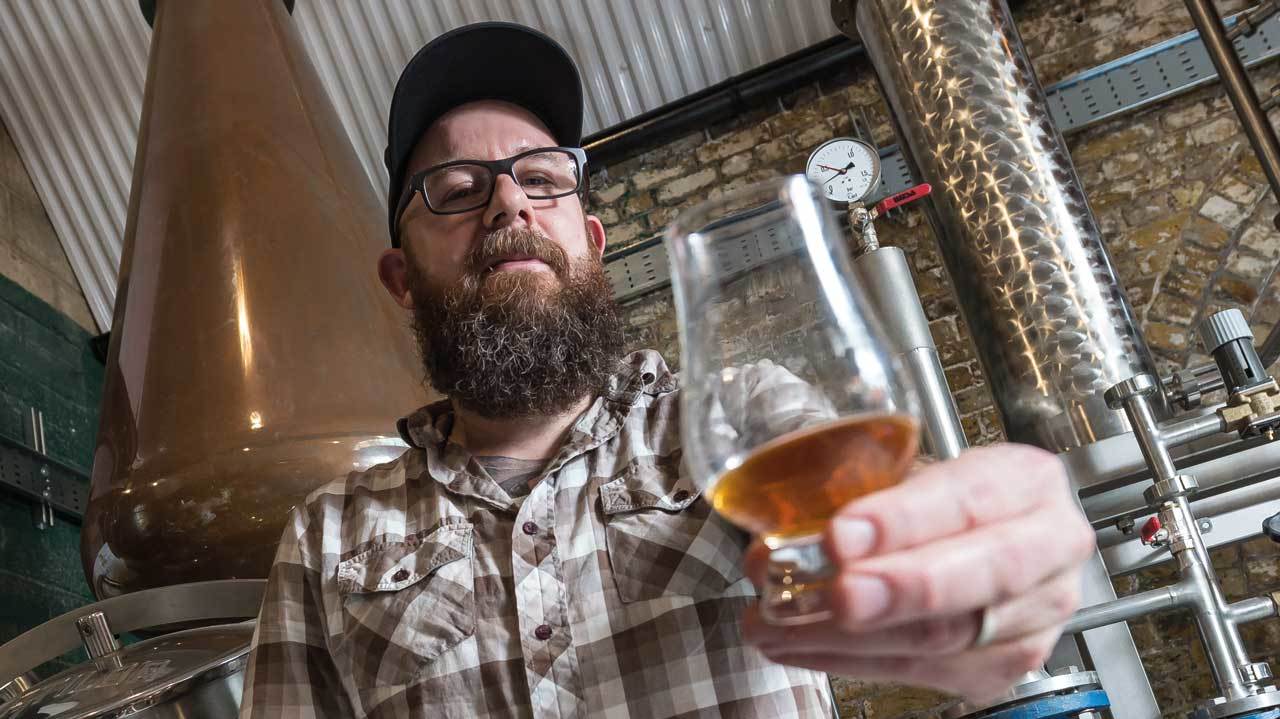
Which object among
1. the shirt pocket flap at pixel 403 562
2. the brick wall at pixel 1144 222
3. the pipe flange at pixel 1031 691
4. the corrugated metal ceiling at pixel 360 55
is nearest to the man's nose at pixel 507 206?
the shirt pocket flap at pixel 403 562

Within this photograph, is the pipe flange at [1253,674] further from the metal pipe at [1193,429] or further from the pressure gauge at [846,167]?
the pressure gauge at [846,167]

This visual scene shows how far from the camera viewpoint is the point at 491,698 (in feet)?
3.11

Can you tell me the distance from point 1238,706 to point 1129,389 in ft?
1.57

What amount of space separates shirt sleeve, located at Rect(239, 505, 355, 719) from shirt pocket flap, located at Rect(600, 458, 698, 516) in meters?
0.33

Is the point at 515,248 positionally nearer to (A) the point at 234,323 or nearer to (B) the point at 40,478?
(A) the point at 234,323

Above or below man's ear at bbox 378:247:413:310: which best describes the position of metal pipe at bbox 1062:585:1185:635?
below

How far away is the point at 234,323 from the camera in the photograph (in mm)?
1886

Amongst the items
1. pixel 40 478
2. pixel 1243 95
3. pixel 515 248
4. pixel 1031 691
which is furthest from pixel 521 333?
pixel 40 478

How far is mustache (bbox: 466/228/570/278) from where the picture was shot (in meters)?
1.23

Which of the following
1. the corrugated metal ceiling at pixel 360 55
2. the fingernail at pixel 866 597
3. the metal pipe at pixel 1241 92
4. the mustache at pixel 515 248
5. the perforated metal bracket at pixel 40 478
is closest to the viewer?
the fingernail at pixel 866 597

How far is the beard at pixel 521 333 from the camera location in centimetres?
118

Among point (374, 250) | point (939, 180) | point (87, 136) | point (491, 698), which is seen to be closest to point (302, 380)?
point (374, 250)

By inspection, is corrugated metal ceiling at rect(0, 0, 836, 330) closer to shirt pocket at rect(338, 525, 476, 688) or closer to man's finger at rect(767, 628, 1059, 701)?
shirt pocket at rect(338, 525, 476, 688)

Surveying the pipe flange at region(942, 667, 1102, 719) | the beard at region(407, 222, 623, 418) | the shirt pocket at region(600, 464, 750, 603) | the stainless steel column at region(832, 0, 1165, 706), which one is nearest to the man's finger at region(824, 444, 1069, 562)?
the shirt pocket at region(600, 464, 750, 603)
